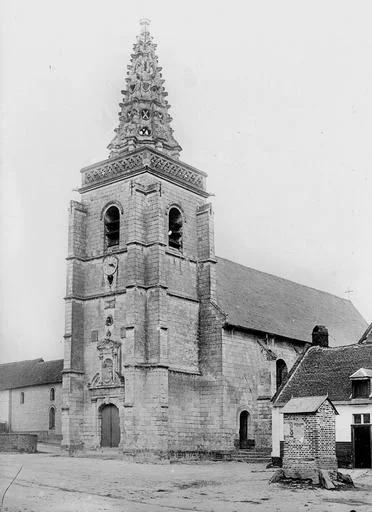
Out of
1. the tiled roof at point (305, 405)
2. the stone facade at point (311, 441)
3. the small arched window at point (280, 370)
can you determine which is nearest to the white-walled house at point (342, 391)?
the stone facade at point (311, 441)

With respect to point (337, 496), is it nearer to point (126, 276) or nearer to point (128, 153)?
point (126, 276)

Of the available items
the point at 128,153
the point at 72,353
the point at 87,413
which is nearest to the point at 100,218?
the point at 128,153

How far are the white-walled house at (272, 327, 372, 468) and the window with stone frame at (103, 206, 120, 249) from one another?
12699 millimetres

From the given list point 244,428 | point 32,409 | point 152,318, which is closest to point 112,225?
point 152,318

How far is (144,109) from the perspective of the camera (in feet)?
133

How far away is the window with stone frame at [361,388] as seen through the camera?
27.1m

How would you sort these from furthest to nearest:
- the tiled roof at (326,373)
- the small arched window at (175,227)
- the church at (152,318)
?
the small arched window at (175,227) → the church at (152,318) → the tiled roof at (326,373)

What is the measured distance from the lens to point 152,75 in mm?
41219

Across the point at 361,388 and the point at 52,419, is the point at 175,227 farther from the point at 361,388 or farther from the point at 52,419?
the point at 52,419

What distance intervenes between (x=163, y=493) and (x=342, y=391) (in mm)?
11342

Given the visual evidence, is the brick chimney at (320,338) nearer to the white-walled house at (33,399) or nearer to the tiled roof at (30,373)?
the white-walled house at (33,399)

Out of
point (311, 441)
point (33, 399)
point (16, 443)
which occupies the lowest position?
point (16, 443)

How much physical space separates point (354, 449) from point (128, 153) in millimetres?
20014

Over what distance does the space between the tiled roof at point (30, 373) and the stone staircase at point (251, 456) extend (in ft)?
77.5
